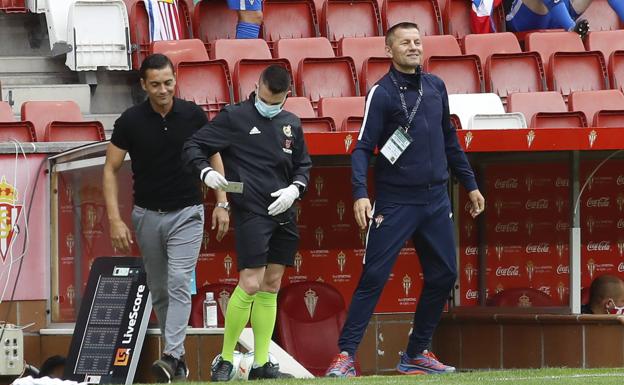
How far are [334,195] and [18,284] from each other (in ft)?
8.12

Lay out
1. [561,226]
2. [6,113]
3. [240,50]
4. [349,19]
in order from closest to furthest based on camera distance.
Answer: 1. [6,113]
2. [561,226]
3. [240,50]
4. [349,19]

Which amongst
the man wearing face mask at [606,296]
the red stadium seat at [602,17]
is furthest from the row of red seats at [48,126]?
the red stadium seat at [602,17]

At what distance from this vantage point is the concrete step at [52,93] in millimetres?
11828

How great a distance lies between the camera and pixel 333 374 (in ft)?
26.9

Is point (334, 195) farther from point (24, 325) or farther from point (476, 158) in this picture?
point (24, 325)

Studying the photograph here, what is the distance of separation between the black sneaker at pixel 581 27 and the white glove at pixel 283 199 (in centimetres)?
571

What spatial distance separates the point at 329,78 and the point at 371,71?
34 centimetres

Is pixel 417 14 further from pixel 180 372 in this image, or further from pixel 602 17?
pixel 180 372

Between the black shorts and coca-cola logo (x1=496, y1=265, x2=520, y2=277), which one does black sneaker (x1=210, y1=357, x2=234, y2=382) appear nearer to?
the black shorts

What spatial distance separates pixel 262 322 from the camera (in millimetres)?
8148

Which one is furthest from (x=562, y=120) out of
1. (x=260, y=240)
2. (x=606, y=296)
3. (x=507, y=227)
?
(x=260, y=240)

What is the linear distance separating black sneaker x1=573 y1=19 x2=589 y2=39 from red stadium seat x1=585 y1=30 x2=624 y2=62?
94 millimetres

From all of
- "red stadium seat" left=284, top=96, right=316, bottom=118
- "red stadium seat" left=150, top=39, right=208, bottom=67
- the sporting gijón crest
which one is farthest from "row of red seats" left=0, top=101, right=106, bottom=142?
"red stadium seat" left=284, top=96, right=316, bottom=118

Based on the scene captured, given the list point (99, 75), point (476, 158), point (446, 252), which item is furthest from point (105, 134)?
point (446, 252)
